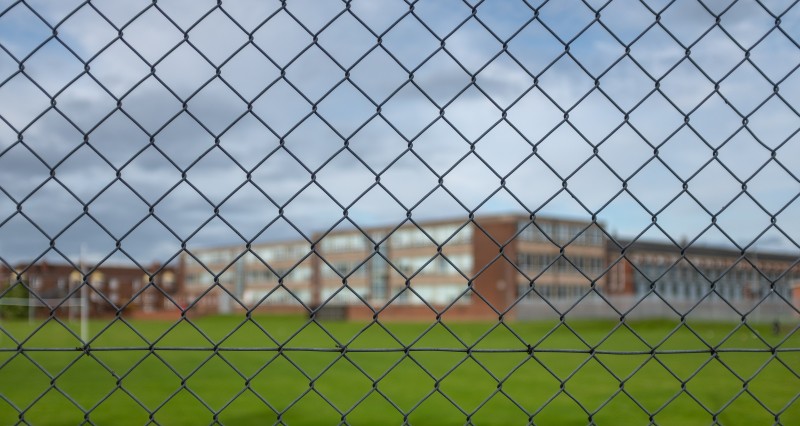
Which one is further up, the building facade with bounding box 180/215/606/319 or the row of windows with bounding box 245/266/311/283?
the row of windows with bounding box 245/266/311/283

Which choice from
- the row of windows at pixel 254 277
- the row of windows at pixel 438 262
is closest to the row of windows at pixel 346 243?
the row of windows at pixel 254 277

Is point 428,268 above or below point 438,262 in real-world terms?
below

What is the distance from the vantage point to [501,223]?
166ft

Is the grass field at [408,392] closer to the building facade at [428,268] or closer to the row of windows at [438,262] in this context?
the building facade at [428,268]

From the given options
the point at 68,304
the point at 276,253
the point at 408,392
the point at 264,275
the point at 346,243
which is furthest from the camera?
the point at 264,275

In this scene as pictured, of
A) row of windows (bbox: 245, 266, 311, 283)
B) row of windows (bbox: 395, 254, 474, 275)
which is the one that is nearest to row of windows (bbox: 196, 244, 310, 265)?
row of windows (bbox: 245, 266, 311, 283)

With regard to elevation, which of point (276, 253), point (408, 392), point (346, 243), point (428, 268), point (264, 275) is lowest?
point (408, 392)

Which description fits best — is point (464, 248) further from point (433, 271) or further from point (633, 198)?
point (633, 198)

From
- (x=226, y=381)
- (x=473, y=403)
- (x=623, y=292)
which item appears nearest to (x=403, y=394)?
(x=473, y=403)

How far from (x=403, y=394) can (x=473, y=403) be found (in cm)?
105

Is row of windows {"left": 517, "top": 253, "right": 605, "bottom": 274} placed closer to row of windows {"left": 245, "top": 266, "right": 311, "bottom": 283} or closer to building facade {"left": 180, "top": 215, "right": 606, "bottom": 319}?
building facade {"left": 180, "top": 215, "right": 606, "bottom": 319}

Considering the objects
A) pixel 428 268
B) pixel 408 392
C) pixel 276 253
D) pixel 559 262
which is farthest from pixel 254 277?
pixel 408 392

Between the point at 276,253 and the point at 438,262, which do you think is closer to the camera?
the point at 438,262

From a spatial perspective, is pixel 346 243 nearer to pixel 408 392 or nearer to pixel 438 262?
pixel 438 262
